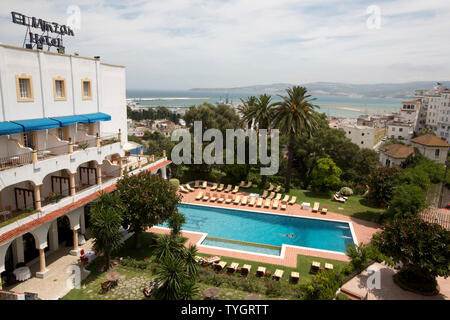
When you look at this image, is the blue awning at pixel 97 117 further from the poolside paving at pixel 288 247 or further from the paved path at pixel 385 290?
the paved path at pixel 385 290

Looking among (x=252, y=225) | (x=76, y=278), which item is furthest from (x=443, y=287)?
(x=76, y=278)

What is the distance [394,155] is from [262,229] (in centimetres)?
3247

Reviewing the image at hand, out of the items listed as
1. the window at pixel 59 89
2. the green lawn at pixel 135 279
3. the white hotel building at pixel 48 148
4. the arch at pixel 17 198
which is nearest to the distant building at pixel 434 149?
the green lawn at pixel 135 279

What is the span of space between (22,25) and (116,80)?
870 cm

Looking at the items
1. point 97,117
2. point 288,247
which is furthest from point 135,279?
point 97,117

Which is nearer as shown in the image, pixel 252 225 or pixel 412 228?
pixel 412 228

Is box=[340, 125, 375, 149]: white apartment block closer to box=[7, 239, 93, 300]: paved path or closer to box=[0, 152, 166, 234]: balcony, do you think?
box=[0, 152, 166, 234]: balcony

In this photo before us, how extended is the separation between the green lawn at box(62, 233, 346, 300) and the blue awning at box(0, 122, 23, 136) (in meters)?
8.98

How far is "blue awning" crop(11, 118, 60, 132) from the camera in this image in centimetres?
1823

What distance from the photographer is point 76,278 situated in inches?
717

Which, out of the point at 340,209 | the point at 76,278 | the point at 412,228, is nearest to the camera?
the point at 412,228

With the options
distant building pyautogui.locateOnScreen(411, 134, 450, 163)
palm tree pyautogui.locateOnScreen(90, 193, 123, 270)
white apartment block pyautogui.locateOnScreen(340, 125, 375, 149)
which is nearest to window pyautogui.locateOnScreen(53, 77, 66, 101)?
palm tree pyautogui.locateOnScreen(90, 193, 123, 270)

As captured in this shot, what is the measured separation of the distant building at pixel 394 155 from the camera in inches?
1912
